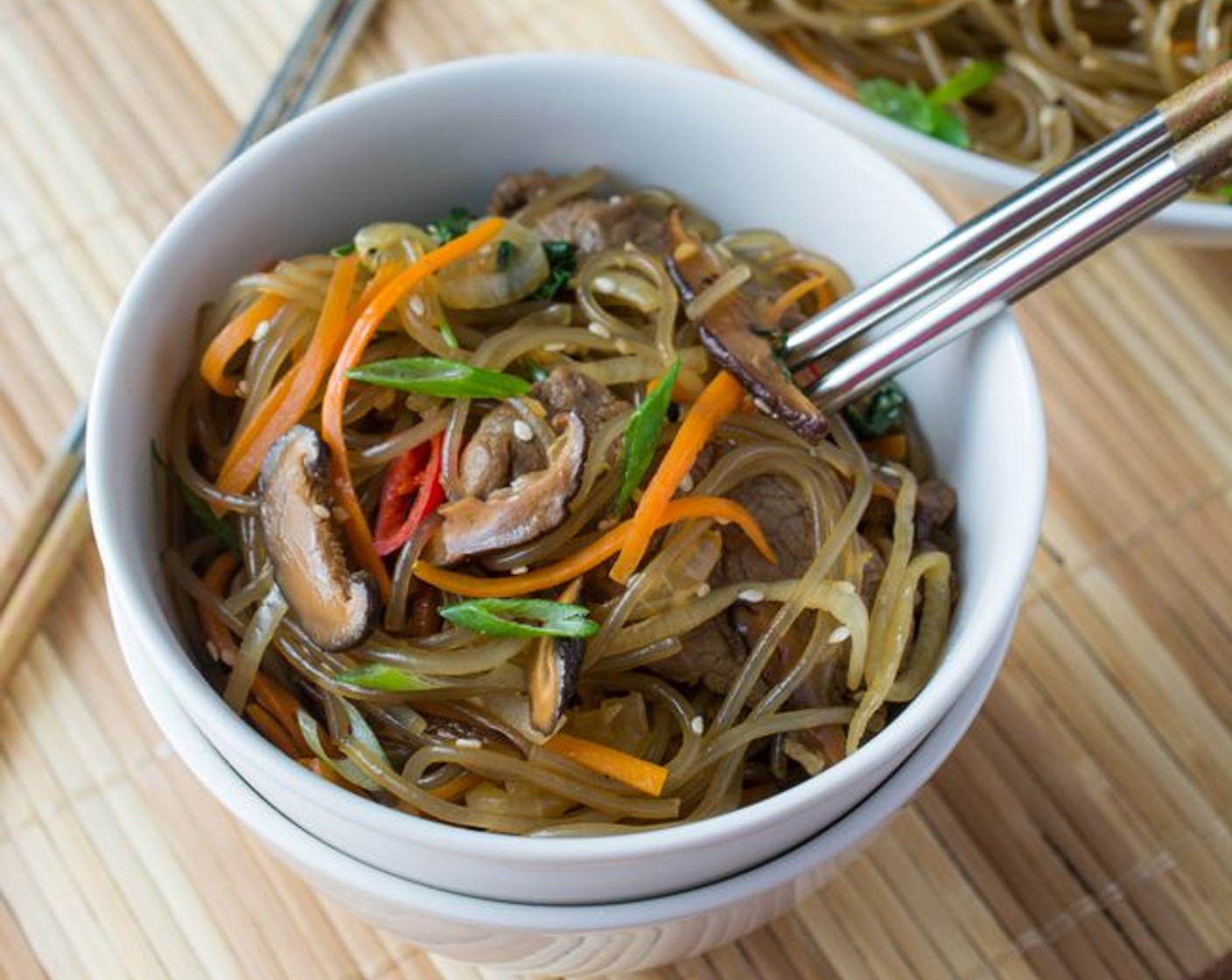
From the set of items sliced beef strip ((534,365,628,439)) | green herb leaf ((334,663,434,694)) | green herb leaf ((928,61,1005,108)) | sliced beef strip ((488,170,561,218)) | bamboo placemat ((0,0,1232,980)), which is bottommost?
bamboo placemat ((0,0,1232,980))

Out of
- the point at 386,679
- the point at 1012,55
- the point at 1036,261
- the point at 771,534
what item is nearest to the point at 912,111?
the point at 1012,55

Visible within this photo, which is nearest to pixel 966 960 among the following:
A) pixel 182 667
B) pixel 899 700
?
pixel 899 700

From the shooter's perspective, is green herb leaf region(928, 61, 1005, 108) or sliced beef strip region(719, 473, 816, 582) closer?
sliced beef strip region(719, 473, 816, 582)

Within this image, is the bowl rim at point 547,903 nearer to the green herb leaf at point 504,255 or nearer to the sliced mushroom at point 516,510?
the sliced mushroom at point 516,510

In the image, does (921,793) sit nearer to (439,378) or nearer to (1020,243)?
(1020,243)

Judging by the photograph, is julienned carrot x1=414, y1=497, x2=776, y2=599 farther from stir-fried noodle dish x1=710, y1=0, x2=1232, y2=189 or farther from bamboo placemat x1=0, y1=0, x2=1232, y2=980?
stir-fried noodle dish x1=710, y1=0, x2=1232, y2=189

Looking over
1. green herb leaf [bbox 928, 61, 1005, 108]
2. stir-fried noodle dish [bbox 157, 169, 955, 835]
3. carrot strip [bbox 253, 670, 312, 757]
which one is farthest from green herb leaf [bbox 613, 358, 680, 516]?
green herb leaf [bbox 928, 61, 1005, 108]

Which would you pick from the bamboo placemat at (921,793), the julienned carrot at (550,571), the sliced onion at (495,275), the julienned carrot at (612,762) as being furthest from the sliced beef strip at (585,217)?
the bamboo placemat at (921,793)
